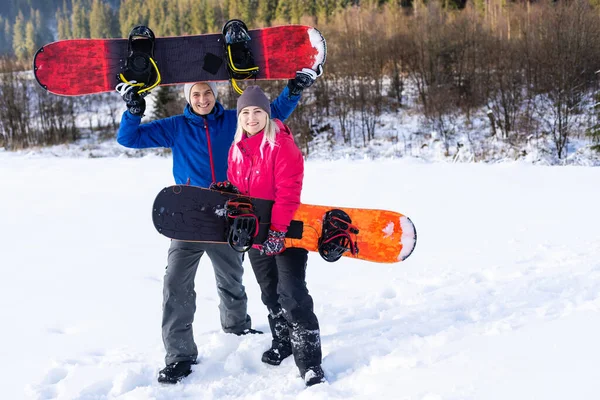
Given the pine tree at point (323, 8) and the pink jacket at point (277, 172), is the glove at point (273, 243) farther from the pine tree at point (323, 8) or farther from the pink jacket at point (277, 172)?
the pine tree at point (323, 8)

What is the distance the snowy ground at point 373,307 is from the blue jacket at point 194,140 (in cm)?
99

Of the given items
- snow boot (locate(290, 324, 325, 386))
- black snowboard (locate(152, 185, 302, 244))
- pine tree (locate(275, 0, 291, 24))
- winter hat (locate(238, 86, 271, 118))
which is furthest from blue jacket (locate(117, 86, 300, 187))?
pine tree (locate(275, 0, 291, 24))

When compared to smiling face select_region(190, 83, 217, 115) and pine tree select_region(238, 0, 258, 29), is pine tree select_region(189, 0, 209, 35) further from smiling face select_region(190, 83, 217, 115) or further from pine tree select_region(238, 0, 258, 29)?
smiling face select_region(190, 83, 217, 115)

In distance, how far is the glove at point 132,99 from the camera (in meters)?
2.38

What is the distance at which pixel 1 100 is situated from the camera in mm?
23250

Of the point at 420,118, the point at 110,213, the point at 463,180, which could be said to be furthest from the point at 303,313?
the point at 420,118

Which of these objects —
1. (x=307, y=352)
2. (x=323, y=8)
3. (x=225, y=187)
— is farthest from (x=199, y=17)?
(x=307, y=352)

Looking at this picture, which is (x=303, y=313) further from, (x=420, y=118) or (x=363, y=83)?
(x=363, y=83)

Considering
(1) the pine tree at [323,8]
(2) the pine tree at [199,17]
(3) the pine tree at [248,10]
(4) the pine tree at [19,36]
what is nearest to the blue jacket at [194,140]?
(1) the pine tree at [323,8]

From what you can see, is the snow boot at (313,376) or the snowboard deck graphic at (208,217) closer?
the snow boot at (313,376)

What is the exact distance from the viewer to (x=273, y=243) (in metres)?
2.16

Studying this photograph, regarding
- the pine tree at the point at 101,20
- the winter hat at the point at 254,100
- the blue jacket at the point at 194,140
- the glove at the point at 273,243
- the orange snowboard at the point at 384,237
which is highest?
the pine tree at the point at 101,20

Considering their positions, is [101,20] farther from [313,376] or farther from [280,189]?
[313,376]

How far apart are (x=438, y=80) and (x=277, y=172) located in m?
19.1
